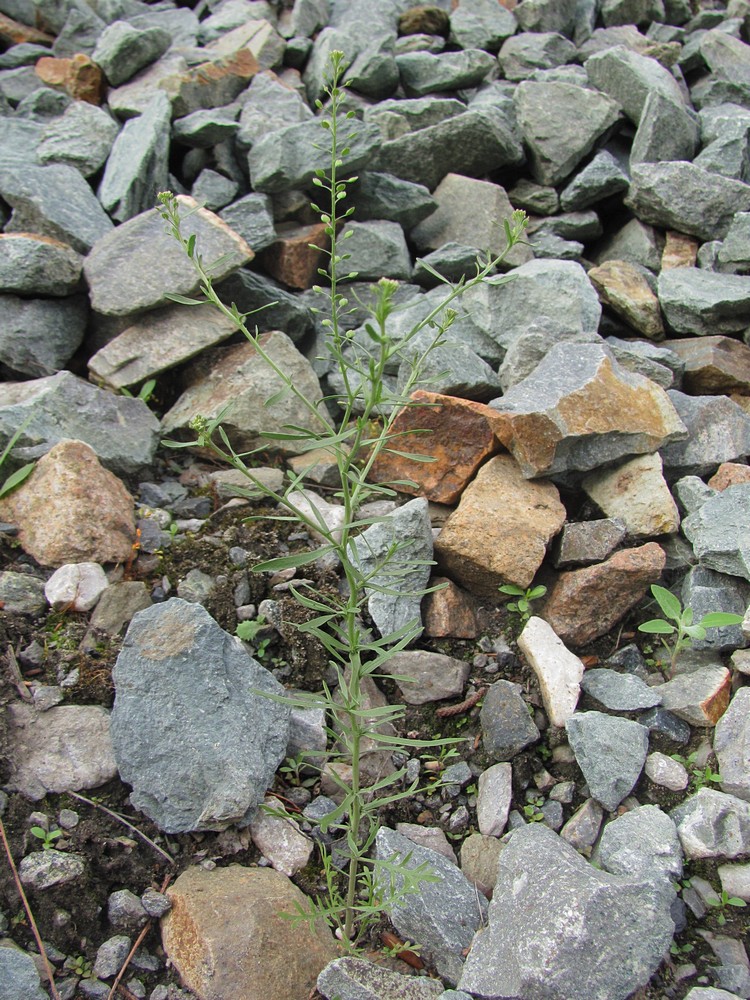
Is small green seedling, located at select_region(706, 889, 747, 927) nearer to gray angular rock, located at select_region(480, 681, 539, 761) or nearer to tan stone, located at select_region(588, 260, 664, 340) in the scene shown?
gray angular rock, located at select_region(480, 681, 539, 761)

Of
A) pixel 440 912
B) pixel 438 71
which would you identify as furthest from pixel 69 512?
pixel 438 71

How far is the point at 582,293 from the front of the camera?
13.3ft

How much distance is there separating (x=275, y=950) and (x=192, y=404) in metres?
2.36

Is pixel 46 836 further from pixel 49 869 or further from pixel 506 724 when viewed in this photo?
pixel 506 724

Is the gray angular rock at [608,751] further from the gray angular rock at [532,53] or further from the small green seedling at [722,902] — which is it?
the gray angular rock at [532,53]

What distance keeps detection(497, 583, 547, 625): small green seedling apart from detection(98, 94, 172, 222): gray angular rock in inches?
114

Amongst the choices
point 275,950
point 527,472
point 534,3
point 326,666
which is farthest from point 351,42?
point 275,950

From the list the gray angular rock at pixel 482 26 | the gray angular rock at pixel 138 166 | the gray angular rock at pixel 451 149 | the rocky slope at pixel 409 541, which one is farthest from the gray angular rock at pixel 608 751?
the gray angular rock at pixel 482 26

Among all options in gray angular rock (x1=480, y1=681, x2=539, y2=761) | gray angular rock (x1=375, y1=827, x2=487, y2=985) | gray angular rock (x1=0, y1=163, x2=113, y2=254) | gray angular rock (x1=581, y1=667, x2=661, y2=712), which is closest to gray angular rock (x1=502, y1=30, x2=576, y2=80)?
gray angular rock (x1=0, y1=163, x2=113, y2=254)

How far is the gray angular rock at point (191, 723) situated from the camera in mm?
2406

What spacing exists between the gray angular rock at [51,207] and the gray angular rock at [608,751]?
3.27 m

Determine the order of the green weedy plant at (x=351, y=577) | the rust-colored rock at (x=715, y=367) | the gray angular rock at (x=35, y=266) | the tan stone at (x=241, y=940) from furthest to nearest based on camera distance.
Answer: the rust-colored rock at (x=715, y=367) < the gray angular rock at (x=35, y=266) < the tan stone at (x=241, y=940) < the green weedy plant at (x=351, y=577)

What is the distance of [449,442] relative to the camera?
3398mm

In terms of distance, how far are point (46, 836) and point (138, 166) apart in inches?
137
